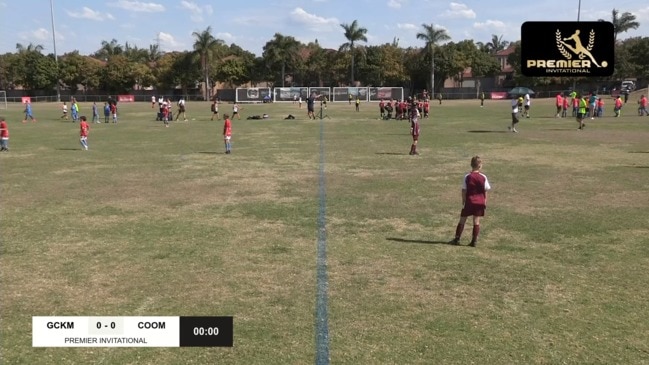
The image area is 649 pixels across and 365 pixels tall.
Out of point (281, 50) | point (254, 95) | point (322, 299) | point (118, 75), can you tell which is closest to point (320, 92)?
point (254, 95)

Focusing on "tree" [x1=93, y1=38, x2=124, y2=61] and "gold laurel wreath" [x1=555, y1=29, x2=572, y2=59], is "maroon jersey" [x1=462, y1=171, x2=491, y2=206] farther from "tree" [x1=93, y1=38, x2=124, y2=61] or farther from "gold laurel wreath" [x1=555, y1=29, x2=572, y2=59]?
"tree" [x1=93, y1=38, x2=124, y2=61]

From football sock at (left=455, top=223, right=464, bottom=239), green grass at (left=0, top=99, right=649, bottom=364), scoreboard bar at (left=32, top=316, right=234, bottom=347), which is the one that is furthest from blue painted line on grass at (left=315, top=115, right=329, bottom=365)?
football sock at (left=455, top=223, right=464, bottom=239)

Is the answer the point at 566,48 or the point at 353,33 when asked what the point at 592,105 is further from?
the point at 353,33

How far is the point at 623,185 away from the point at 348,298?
34.2 ft

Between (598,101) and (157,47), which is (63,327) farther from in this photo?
(157,47)

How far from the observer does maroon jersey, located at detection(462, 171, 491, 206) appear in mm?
8648

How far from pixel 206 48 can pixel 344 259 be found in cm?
9143

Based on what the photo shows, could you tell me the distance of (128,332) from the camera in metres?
5.58

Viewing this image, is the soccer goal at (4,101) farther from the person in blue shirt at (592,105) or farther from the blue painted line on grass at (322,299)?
the blue painted line on grass at (322,299)

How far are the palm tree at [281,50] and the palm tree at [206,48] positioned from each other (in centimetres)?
881

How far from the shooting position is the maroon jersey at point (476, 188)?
Result: 28.4 feet

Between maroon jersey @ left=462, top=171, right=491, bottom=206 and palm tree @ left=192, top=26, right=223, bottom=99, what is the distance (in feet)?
293

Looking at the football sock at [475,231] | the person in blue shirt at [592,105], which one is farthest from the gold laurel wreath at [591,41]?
the person in blue shirt at [592,105]

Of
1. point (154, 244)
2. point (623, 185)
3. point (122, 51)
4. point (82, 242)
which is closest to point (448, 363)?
point (154, 244)
